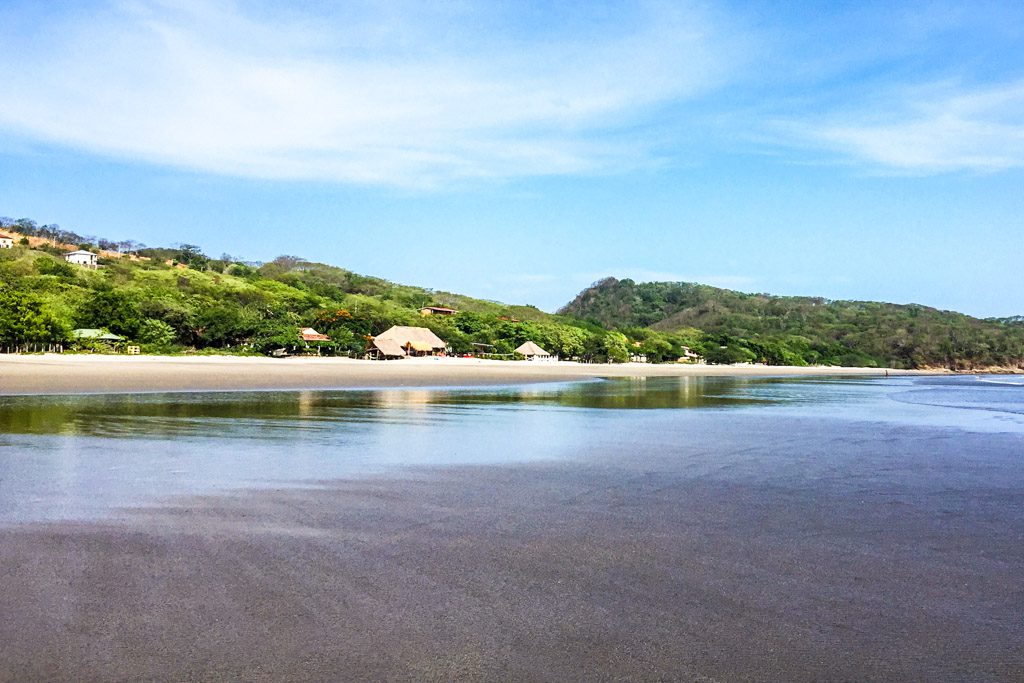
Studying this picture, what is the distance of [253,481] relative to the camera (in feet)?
27.5

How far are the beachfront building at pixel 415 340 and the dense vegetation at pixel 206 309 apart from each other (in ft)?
9.86

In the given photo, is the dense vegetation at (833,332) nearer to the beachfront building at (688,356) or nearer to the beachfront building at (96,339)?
the beachfront building at (688,356)

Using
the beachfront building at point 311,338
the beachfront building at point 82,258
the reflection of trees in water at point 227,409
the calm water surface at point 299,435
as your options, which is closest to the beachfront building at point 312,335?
the beachfront building at point 311,338

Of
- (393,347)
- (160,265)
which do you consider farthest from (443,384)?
(160,265)

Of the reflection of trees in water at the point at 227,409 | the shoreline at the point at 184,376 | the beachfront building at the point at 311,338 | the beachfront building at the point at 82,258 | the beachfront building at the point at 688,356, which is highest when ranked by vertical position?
the beachfront building at the point at 82,258

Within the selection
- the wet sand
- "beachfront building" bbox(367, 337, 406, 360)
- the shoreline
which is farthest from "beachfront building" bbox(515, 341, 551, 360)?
the wet sand

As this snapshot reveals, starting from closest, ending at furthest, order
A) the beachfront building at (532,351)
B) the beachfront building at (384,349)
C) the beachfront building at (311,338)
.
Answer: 1. the beachfront building at (311,338)
2. the beachfront building at (384,349)
3. the beachfront building at (532,351)

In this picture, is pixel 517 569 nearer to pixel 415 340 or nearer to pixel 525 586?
pixel 525 586

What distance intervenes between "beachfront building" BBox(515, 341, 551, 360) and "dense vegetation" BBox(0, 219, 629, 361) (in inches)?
67.2

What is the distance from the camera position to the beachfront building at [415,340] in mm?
76375

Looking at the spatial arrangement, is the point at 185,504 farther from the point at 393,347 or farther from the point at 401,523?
the point at 393,347

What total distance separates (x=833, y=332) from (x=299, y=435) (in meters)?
156

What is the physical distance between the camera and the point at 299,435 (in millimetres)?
12930

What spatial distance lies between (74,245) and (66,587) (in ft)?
501
